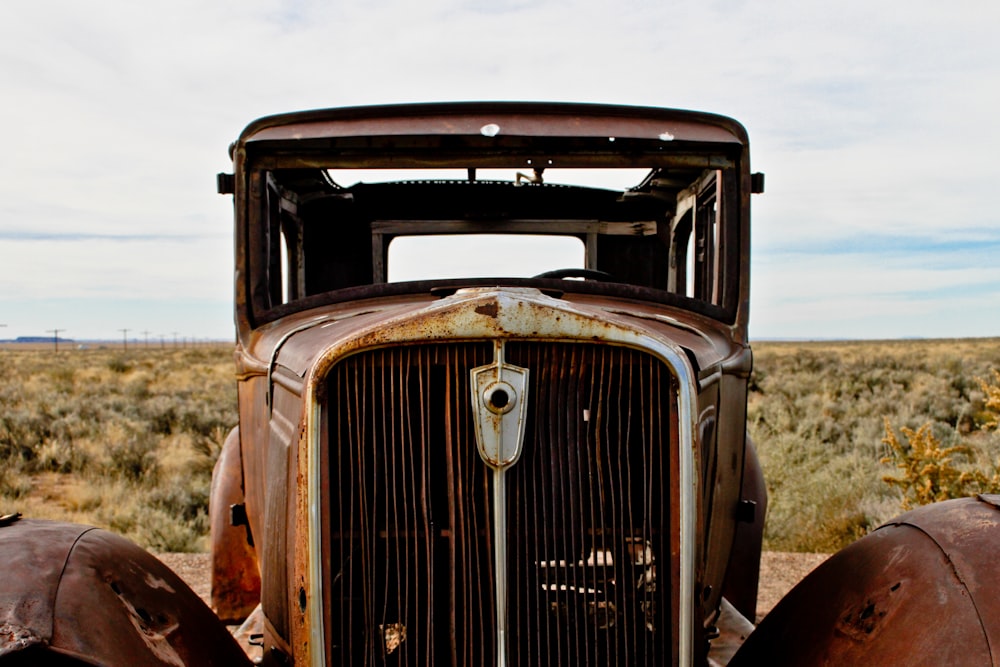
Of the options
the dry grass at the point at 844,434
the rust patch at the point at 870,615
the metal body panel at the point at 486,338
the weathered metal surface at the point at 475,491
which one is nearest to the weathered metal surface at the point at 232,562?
the metal body panel at the point at 486,338

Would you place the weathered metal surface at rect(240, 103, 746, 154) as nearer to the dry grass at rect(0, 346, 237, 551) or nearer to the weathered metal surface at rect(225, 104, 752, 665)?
the weathered metal surface at rect(225, 104, 752, 665)

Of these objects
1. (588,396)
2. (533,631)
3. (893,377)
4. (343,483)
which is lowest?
(893,377)

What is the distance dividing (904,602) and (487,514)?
1.00 metres

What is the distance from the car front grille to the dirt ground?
3704 mm

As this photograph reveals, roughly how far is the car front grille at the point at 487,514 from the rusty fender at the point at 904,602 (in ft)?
1.34

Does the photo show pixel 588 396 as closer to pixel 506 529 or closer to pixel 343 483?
pixel 506 529

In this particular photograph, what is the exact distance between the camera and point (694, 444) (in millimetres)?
2057

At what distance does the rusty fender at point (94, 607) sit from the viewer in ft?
5.68

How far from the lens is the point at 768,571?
6.11 metres

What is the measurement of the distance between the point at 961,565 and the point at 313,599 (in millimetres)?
1509

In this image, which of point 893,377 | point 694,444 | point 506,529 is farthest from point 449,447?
point 893,377

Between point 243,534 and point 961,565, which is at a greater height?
point 961,565

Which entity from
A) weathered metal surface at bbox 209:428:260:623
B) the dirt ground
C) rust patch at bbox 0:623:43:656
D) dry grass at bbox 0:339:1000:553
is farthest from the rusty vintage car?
dry grass at bbox 0:339:1000:553

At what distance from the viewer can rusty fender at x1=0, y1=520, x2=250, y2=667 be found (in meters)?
1.73
